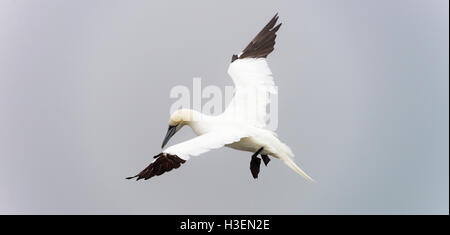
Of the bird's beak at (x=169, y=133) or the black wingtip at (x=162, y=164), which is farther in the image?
the bird's beak at (x=169, y=133)

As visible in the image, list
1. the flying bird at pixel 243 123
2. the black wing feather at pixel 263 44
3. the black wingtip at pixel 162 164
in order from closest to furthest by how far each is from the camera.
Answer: the black wingtip at pixel 162 164 → the flying bird at pixel 243 123 → the black wing feather at pixel 263 44

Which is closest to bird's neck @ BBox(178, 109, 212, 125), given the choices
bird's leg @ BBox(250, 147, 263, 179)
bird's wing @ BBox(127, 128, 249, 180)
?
bird's wing @ BBox(127, 128, 249, 180)

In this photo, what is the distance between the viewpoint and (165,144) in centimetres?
752

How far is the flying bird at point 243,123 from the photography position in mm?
6262

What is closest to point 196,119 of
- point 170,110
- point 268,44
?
point 170,110

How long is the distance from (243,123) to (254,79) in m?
0.93

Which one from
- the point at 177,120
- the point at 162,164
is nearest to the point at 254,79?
the point at 177,120

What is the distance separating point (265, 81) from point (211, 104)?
31.1 inches

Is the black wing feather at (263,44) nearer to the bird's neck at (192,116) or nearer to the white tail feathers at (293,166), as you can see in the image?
the bird's neck at (192,116)

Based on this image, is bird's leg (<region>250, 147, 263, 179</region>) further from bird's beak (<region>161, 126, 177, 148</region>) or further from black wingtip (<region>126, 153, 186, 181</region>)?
black wingtip (<region>126, 153, 186, 181</region>)

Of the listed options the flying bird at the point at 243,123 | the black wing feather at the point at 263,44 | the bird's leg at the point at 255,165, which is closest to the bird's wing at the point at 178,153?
the flying bird at the point at 243,123

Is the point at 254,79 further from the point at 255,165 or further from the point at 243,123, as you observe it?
the point at 255,165

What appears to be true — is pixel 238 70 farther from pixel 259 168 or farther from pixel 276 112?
pixel 259 168

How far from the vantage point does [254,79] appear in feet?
26.8
